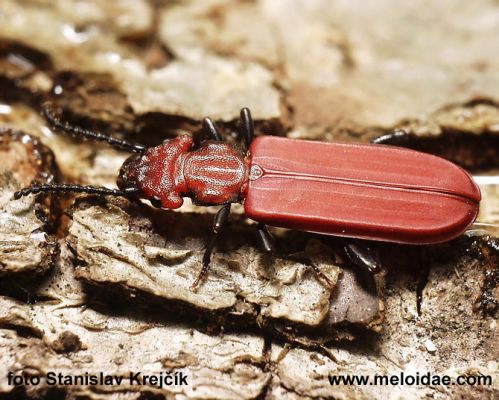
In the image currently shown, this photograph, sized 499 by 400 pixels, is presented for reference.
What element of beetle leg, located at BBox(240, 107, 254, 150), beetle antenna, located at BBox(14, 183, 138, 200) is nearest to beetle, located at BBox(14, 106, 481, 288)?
beetle antenna, located at BBox(14, 183, 138, 200)

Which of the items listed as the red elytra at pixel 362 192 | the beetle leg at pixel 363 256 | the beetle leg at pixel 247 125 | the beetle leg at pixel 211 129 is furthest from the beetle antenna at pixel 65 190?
the beetle leg at pixel 363 256

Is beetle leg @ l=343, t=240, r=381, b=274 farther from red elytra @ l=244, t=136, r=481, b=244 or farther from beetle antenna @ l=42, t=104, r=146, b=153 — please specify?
beetle antenna @ l=42, t=104, r=146, b=153

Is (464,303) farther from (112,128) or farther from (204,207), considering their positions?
(112,128)

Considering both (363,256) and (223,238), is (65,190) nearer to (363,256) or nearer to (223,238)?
(223,238)

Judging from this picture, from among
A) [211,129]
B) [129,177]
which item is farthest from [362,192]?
[129,177]

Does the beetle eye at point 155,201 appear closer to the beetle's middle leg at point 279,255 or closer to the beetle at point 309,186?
the beetle at point 309,186

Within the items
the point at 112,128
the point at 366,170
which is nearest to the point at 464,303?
the point at 366,170
